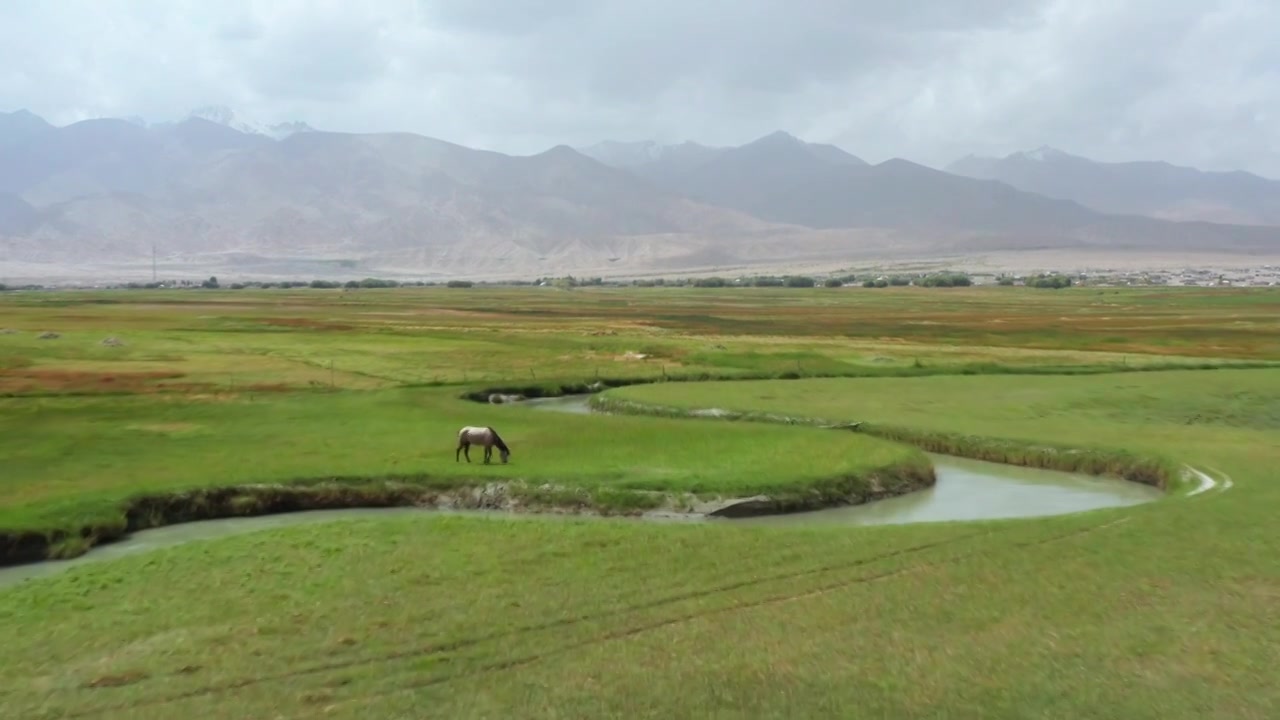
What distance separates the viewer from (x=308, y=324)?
255ft

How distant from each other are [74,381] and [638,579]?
32010 mm

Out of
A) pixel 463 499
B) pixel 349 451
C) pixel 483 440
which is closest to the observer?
pixel 463 499

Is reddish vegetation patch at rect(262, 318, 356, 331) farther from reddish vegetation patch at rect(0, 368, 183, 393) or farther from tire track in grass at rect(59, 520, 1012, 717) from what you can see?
tire track in grass at rect(59, 520, 1012, 717)

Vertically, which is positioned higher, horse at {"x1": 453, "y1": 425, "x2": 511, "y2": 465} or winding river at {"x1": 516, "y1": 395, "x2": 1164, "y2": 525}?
horse at {"x1": 453, "y1": 425, "x2": 511, "y2": 465}

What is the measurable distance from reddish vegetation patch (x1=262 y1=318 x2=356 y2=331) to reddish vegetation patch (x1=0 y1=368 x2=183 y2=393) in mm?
28097

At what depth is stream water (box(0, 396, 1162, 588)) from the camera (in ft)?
68.2

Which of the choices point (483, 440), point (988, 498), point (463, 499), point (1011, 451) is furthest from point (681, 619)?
point (1011, 451)

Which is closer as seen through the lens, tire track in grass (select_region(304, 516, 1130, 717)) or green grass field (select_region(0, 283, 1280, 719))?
green grass field (select_region(0, 283, 1280, 719))

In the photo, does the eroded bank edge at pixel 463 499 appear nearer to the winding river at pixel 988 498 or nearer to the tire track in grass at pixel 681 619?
the winding river at pixel 988 498

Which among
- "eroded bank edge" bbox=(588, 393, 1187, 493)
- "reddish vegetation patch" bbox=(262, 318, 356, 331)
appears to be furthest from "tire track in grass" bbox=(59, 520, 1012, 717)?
"reddish vegetation patch" bbox=(262, 318, 356, 331)

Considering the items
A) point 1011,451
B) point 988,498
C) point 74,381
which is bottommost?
point 988,498

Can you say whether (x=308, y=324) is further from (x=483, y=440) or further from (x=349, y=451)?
(x=483, y=440)

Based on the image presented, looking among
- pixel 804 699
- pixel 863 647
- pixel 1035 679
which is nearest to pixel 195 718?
pixel 804 699

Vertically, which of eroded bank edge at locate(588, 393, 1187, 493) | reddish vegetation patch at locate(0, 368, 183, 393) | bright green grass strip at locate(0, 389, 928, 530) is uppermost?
reddish vegetation patch at locate(0, 368, 183, 393)
